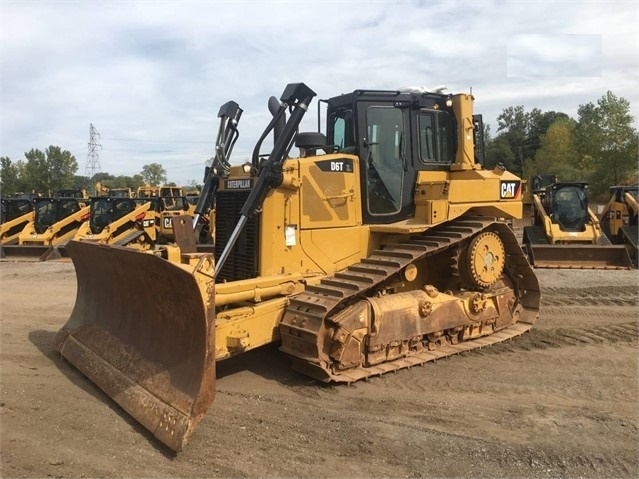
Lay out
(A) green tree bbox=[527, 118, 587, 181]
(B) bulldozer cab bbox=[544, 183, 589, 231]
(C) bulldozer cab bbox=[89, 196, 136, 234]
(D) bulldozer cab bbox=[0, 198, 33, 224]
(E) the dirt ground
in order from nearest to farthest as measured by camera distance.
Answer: (E) the dirt ground < (B) bulldozer cab bbox=[544, 183, 589, 231] < (C) bulldozer cab bbox=[89, 196, 136, 234] < (D) bulldozer cab bbox=[0, 198, 33, 224] < (A) green tree bbox=[527, 118, 587, 181]

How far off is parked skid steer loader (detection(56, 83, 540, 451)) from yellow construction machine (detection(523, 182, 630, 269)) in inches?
237

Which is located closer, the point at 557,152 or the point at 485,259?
the point at 485,259

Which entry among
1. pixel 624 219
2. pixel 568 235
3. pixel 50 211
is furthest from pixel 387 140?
pixel 50 211

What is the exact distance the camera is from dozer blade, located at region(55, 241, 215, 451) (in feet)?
13.2

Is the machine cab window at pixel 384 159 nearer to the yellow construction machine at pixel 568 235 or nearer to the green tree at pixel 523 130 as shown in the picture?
the yellow construction machine at pixel 568 235

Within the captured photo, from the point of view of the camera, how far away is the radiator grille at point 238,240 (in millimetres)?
5598

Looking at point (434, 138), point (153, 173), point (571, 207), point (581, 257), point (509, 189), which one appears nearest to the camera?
point (434, 138)

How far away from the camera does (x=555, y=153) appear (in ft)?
165

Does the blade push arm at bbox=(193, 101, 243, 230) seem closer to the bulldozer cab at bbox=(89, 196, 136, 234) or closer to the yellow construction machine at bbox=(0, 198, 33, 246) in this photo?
the bulldozer cab at bbox=(89, 196, 136, 234)

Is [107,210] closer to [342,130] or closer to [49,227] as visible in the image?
[49,227]

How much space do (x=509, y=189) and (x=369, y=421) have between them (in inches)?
158

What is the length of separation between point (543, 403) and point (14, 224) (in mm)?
19860

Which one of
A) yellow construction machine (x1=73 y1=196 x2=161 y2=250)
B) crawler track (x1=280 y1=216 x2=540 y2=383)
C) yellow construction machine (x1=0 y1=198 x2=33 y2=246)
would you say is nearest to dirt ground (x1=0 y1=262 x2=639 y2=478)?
crawler track (x1=280 y1=216 x2=540 y2=383)

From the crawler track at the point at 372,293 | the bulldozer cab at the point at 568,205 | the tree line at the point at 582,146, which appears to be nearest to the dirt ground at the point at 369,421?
the crawler track at the point at 372,293
